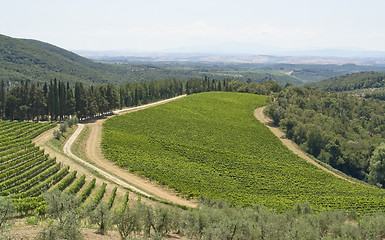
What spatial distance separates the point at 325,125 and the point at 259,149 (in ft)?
128

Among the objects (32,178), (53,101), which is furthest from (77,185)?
(53,101)

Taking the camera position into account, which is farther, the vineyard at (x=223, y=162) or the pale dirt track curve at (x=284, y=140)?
the pale dirt track curve at (x=284, y=140)

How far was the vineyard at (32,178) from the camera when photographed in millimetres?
35875

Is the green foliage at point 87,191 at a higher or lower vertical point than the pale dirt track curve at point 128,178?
higher

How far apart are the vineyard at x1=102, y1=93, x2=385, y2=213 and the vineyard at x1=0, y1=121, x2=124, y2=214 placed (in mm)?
14385

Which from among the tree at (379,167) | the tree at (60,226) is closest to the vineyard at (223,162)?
the tree at (379,167)

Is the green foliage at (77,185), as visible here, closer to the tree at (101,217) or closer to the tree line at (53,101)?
the tree at (101,217)

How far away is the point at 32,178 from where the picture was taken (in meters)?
42.1

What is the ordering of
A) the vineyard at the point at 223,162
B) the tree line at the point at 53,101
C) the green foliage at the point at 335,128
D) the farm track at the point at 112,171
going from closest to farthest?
the farm track at the point at 112,171, the vineyard at the point at 223,162, the tree line at the point at 53,101, the green foliage at the point at 335,128

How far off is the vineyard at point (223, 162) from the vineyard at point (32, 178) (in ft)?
47.2

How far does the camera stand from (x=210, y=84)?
7279 inches

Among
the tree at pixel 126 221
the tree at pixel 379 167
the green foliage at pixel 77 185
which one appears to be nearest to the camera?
the tree at pixel 126 221

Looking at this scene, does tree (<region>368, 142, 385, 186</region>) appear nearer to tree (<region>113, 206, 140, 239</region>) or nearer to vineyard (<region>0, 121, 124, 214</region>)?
vineyard (<region>0, 121, 124, 214</region>)

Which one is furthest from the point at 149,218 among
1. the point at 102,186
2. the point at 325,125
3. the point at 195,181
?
the point at 325,125
